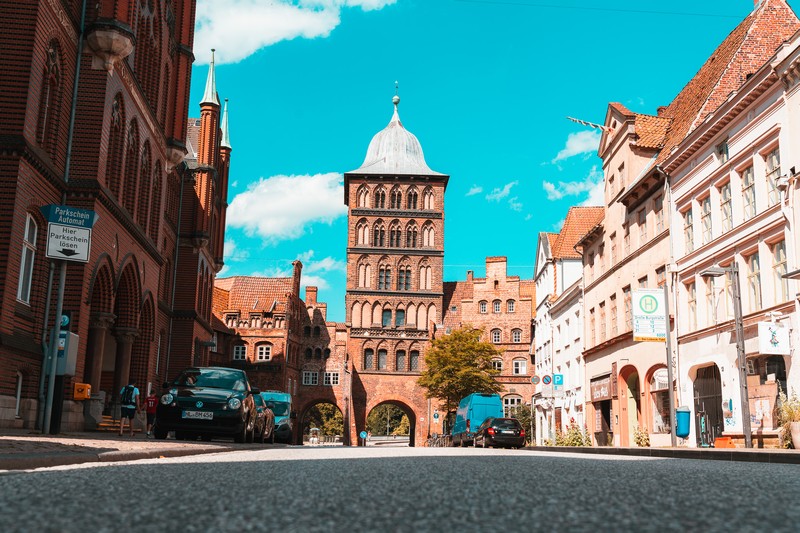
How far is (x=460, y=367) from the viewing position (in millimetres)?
60719

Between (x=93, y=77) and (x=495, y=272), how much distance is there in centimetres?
5680

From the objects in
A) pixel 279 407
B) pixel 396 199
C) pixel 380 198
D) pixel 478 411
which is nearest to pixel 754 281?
pixel 279 407

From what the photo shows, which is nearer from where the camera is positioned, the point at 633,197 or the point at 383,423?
the point at 633,197

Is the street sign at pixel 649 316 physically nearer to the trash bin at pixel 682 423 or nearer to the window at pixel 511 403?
the trash bin at pixel 682 423

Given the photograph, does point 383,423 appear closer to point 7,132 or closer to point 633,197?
point 633,197

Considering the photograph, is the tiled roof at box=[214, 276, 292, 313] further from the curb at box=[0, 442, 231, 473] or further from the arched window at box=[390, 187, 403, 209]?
the curb at box=[0, 442, 231, 473]

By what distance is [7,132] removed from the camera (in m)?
18.6

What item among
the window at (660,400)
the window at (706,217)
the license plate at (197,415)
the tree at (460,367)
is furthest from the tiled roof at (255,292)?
the license plate at (197,415)

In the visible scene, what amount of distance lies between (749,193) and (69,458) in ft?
67.7

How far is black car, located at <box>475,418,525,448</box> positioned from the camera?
34.7m

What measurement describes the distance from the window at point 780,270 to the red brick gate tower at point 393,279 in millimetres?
53657

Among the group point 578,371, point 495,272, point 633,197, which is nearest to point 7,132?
point 633,197

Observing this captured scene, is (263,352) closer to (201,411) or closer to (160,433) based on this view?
(160,433)

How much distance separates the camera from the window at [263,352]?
70938mm
